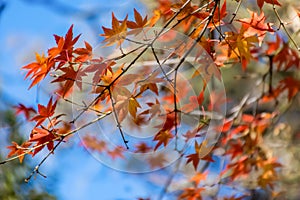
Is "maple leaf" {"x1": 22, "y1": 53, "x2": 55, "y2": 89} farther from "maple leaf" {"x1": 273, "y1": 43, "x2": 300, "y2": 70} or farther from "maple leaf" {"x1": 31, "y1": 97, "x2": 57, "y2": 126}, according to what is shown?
"maple leaf" {"x1": 273, "y1": 43, "x2": 300, "y2": 70}

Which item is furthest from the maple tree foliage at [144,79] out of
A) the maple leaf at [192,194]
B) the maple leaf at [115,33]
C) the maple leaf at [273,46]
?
the maple leaf at [273,46]

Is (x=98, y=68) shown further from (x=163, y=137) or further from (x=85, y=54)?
(x=163, y=137)

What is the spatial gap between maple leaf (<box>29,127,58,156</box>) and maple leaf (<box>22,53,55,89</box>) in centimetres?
11

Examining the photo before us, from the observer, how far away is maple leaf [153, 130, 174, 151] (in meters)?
1.15

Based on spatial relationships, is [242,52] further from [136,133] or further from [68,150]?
[68,150]

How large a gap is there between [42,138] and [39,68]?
0.15 m

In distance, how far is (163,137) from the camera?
3.81 feet

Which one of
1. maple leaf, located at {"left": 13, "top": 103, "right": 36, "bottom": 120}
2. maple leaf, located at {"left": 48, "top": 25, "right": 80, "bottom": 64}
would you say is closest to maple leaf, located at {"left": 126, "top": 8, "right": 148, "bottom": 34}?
maple leaf, located at {"left": 48, "top": 25, "right": 80, "bottom": 64}

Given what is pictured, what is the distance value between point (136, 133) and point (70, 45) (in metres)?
0.26

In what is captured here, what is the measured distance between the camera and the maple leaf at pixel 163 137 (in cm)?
115

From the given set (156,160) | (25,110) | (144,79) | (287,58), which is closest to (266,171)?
(287,58)

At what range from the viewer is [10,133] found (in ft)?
6.45

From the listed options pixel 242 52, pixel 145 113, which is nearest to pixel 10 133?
pixel 145 113

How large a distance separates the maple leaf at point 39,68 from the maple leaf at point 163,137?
314 millimetres
